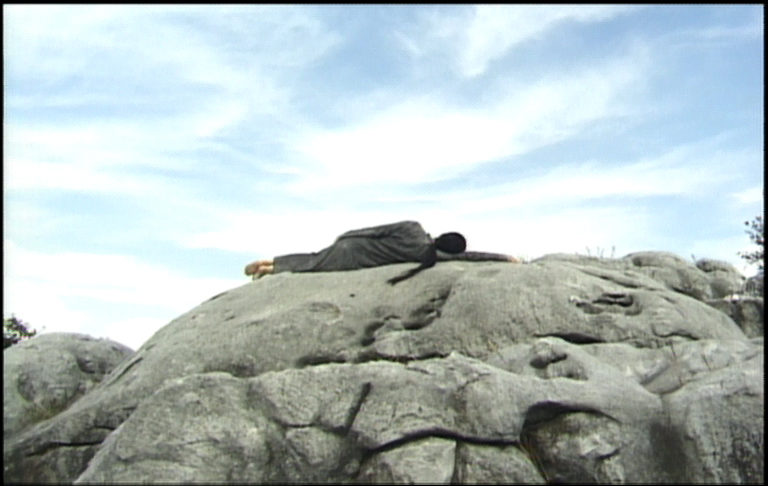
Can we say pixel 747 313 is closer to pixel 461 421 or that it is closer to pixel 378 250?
pixel 378 250

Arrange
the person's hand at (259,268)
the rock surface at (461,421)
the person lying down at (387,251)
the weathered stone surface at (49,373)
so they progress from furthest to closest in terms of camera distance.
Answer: the person's hand at (259,268) < the person lying down at (387,251) < the weathered stone surface at (49,373) < the rock surface at (461,421)

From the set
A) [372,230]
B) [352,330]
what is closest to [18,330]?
[372,230]

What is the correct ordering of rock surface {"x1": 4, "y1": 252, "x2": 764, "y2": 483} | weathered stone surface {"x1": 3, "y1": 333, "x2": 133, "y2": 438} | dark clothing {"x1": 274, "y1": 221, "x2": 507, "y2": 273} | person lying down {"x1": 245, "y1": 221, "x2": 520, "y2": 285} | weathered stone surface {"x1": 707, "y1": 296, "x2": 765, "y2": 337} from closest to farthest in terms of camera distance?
1. rock surface {"x1": 4, "y1": 252, "x2": 764, "y2": 483}
2. weathered stone surface {"x1": 3, "y1": 333, "x2": 133, "y2": 438}
3. weathered stone surface {"x1": 707, "y1": 296, "x2": 765, "y2": 337}
4. person lying down {"x1": 245, "y1": 221, "x2": 520, "y2": 285}
5. dark clothing {"x1": 274, "y1": 221, "x2": 507, "y2": 273}

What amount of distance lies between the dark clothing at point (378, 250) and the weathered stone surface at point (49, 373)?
2693mm

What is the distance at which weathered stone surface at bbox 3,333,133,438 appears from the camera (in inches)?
400

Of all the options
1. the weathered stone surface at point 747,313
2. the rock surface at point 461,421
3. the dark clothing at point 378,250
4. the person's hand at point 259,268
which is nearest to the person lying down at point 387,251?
the dark clothing at point 378,250

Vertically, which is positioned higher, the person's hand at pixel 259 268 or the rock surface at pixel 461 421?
the person's hand at pixel 259 268

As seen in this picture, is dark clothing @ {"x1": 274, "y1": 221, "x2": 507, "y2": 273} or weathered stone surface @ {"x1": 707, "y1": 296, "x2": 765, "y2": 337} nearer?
weathered stone surface @ {"x1": 707, "y1": 296, "x2": 765, "y2": 337}

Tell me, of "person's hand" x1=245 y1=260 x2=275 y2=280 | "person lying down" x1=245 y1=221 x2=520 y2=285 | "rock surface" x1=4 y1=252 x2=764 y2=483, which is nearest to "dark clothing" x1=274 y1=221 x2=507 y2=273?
"person lying down" x1=245 y1=221 x2=520 y2=285

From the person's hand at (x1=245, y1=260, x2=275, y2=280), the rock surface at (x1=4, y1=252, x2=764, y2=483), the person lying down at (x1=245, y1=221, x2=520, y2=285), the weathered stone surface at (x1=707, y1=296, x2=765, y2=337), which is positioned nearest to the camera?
the rock surface at (x1=4, y1=252, x2=764, y2=483)

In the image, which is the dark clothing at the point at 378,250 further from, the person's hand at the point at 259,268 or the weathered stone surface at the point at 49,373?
the weathered stone surface at the point at 49,373

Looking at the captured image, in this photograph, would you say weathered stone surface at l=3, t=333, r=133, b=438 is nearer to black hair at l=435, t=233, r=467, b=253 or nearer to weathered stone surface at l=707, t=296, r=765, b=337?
black hair at l=435, t=233, r=467, b=253

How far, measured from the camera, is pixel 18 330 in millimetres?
20125

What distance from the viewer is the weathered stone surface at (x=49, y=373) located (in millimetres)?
10172
